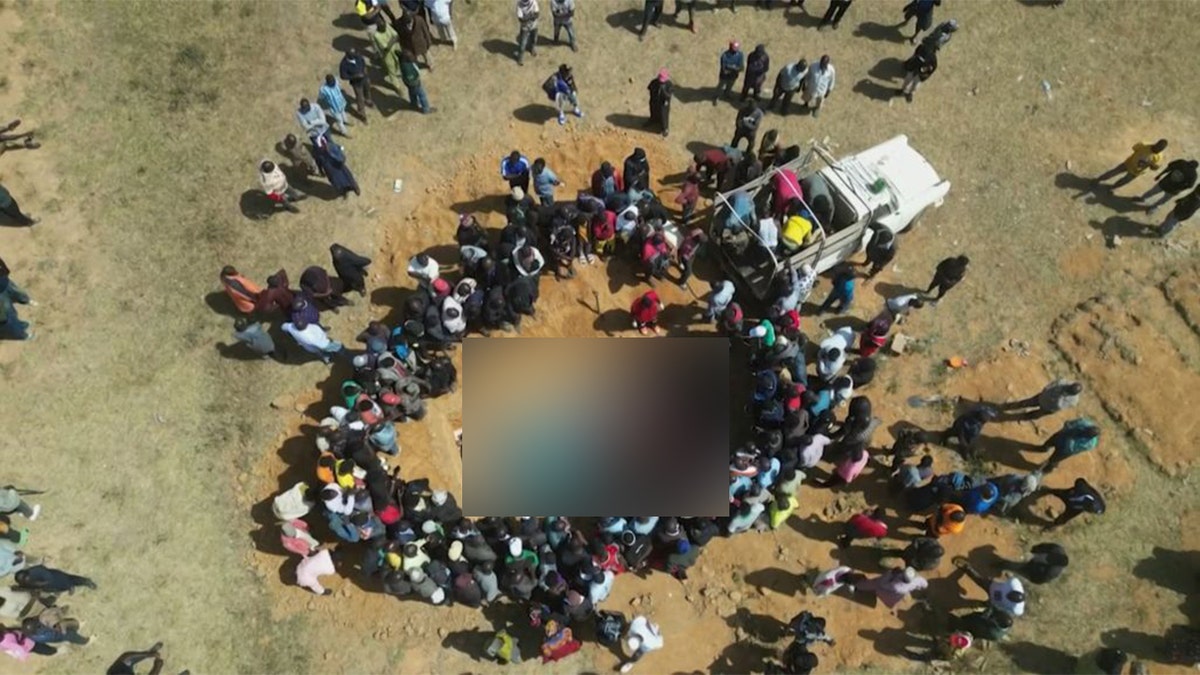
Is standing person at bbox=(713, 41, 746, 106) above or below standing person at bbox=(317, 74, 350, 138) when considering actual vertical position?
above

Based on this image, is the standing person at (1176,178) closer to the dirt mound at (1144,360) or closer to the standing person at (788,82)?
the dirt mound at (1144,360)

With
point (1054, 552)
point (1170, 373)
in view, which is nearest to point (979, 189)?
point (1170, 373)

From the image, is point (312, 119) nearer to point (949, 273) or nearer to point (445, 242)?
point (445, 242)

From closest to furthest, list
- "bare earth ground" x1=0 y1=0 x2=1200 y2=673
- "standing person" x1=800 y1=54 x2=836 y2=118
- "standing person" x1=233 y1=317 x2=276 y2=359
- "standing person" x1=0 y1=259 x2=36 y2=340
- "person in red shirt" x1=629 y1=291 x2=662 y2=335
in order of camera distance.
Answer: "bare earth ground" x1=0 y1=0 x2=1200 y2=673
"standing person" x1=233 y1=317 x2=276 y2=359
"standing person" x1=0 y1=259 x2=36 y2=340
"person in red shirt" x1=629 y1=291 x2=662 y2=335
"standing person" x1=800 y1=54 x2=836 y2=118

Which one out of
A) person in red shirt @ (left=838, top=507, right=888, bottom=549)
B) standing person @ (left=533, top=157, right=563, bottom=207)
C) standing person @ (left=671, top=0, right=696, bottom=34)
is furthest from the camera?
standing person @ (left=671, top=0, right=696, bottom=34)

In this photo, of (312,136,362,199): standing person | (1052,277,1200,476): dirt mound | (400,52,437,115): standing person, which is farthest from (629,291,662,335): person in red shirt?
(1052,277,1200,476): dirt mound

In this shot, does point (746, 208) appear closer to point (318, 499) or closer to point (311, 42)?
point (318, 499)

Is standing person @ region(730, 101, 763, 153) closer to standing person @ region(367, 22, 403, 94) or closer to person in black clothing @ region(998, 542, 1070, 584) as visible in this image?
standing person @ region(367, 22, 403, 94)

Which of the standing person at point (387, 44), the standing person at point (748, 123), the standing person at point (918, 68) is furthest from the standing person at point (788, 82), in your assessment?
the standing person at point (387, 44)
